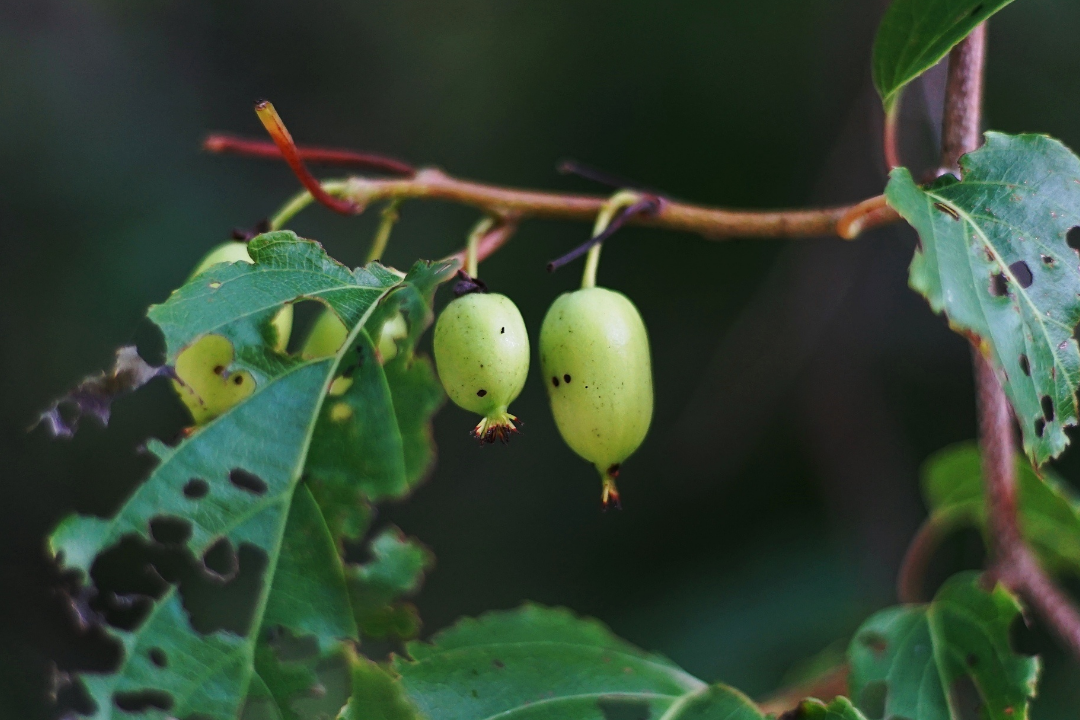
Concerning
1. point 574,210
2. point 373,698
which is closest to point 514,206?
point 574,210

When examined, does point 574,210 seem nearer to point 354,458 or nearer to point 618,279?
point 354,458

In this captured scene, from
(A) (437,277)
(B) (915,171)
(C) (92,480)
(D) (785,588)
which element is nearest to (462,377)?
(A) (437,277)

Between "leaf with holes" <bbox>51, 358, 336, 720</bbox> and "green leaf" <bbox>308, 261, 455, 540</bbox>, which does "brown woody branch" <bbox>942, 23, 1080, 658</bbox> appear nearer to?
"green leaf" <bbox>308, 261, 455, 540</bbox>

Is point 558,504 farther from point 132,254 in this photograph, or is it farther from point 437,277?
point 437,277

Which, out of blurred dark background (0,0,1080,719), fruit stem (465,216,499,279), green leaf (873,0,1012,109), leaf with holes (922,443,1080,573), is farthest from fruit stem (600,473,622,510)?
blurred dark background (0,0,1080,719)

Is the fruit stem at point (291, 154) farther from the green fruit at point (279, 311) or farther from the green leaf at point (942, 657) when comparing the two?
the green leaf at point (942, 657)

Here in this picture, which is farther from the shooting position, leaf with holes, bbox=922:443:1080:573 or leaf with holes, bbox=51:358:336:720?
leaf with holes, bbox=922:443:1080:573
